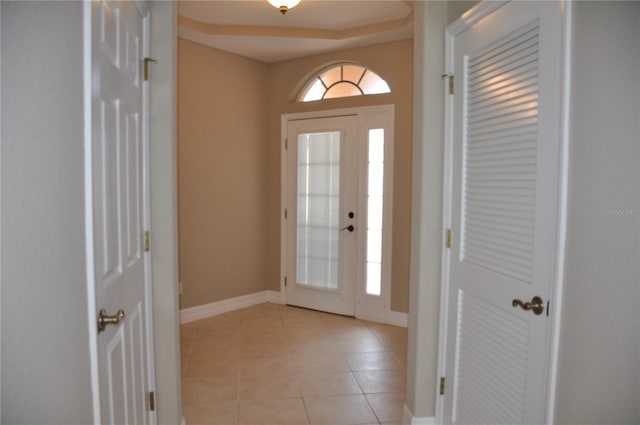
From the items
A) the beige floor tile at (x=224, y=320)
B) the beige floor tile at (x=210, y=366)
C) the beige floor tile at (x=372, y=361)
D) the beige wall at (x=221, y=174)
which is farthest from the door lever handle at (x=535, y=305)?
the beige wall at (x=221, y=174)

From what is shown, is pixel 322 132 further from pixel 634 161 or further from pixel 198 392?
pixel 634 161

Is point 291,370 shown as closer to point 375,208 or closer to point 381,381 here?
point 381,381

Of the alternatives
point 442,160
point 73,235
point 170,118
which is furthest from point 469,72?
point 73,235

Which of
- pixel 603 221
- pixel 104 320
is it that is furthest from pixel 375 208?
pixel 104 320

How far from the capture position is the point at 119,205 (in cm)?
161

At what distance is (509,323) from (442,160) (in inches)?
34.7

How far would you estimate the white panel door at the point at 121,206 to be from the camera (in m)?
1.30

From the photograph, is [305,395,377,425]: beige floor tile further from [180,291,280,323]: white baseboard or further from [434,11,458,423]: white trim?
[180,291,280,323]: white baseboard

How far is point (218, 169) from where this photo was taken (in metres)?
4.72

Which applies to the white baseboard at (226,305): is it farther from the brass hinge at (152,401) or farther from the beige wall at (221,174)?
the brass hinge at (152,401)

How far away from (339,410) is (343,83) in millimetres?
3259

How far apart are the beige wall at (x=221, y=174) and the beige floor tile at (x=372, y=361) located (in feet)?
5.84

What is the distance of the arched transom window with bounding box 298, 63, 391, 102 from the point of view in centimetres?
455

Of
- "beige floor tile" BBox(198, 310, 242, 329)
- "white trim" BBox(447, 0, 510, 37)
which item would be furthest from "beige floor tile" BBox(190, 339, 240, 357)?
"white trim" BBox(447, 0, 510, 37)
